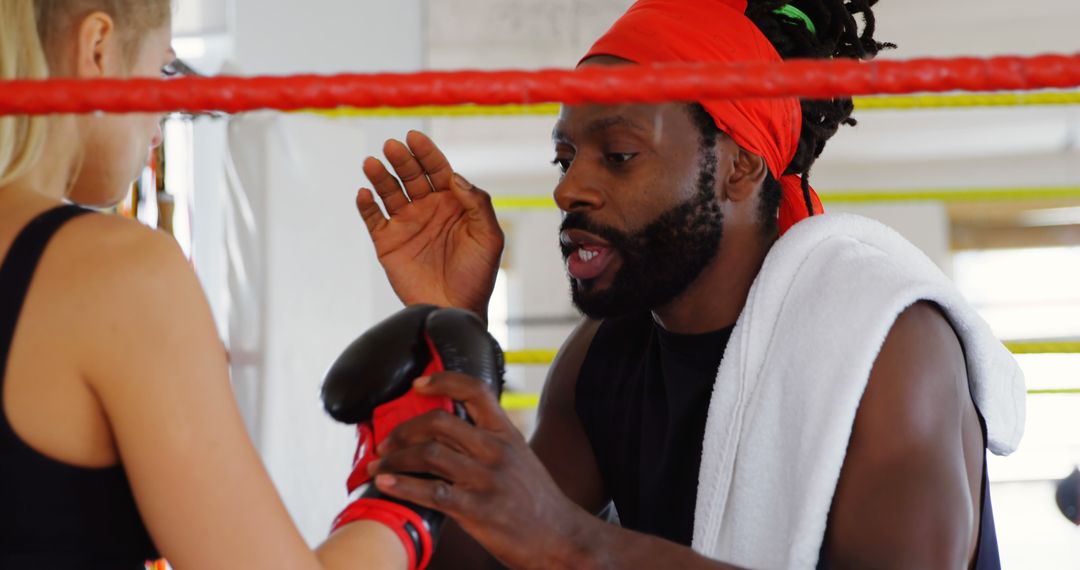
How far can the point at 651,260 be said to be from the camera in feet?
4.56

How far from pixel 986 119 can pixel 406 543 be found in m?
6.38

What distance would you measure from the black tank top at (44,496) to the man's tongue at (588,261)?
0.72m

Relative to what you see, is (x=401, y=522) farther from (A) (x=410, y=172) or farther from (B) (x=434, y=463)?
(A) (x=410, y=172)

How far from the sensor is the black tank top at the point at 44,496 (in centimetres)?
73

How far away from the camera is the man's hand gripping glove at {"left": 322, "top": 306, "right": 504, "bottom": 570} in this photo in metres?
0.94

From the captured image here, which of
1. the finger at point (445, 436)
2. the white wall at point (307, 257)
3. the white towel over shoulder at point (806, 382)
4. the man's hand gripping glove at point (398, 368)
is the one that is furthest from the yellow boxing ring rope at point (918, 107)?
the finger at point (445, 436)

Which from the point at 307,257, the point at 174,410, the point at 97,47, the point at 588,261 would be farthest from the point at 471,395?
the point at 307,257

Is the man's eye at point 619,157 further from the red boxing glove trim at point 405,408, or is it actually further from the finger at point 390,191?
the red boxing glove trim at point 405,408

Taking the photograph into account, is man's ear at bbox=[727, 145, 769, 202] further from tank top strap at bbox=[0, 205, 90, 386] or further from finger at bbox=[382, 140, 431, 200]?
tank top strap at bbox=[0, 205, 90, 386]

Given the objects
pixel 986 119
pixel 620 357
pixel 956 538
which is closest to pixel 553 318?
pixel 986 119

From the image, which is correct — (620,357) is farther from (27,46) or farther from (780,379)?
(27,46)

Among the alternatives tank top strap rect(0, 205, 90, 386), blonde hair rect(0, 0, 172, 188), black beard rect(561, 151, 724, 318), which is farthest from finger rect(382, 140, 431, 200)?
tank top strap rect(0, 205, 90, 386)

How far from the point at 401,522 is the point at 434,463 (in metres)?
0.05

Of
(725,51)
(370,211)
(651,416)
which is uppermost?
(725,51)
